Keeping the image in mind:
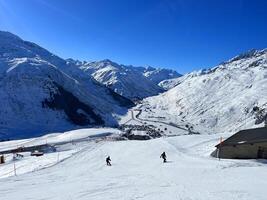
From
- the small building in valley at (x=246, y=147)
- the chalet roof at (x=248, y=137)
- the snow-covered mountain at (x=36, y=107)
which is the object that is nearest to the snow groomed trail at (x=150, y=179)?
the small building in valley at (x=246, y=147)

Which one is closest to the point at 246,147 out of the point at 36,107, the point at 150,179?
the point at 150,179

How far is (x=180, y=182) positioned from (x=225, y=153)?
16.9 metres

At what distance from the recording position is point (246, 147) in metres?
44.3

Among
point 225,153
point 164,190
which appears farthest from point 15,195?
point 225,153

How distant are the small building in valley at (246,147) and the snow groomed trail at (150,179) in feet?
6.34

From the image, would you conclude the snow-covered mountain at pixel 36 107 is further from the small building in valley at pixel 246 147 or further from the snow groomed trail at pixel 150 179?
the small building in valley at pixel 246 147

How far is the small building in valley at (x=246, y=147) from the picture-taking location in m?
43.0

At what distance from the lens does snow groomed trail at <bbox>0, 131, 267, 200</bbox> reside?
25.9 metres

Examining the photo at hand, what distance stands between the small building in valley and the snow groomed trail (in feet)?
6.34

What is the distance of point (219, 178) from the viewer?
32188 mm

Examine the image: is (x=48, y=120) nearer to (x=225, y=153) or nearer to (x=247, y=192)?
(x=225, y=153)

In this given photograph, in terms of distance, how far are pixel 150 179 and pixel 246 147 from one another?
15874 millimetres

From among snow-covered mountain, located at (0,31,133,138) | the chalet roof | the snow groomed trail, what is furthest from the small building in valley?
snow-covered mountain, located at (0,31,133,138)

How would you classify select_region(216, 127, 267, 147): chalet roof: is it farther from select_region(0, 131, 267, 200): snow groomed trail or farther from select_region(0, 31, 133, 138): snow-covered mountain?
select_region(0, 31, 133, 138): snow-covered mountain
